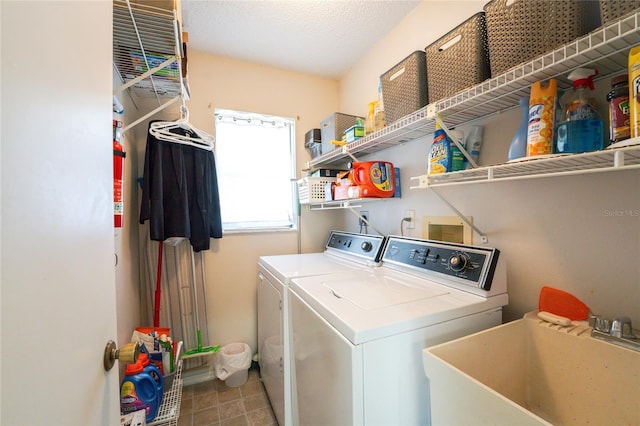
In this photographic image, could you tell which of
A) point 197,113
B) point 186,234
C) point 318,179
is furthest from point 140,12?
point 318,179

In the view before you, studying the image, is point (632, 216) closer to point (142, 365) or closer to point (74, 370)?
point (74, 370)

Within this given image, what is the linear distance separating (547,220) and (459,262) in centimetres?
40

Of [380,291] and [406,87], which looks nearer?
[380,291]

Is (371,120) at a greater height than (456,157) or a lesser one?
greater

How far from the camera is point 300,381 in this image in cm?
131

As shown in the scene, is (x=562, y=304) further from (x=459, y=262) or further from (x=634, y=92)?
(x=634, y=92)

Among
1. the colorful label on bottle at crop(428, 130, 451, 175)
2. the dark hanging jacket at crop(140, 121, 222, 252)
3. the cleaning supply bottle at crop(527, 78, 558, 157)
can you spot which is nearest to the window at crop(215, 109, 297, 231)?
the dark hanging jacket at crop(140, 121, 222, 252)

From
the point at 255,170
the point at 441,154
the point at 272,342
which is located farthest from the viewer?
the point at 255,170

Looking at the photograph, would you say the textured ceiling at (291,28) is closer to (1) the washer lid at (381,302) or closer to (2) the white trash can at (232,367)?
(1) the washer lid at (381,302)

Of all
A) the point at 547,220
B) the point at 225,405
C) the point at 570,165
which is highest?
the point at 570,165

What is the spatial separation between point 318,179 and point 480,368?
5.46ft

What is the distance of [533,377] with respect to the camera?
3.36ft

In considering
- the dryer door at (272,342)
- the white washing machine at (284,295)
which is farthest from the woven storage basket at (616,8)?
the dryer door at (272,342)

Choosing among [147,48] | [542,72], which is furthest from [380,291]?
[147,48]
